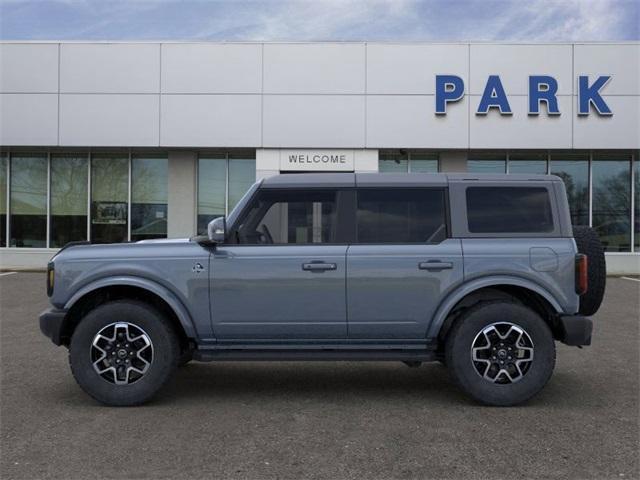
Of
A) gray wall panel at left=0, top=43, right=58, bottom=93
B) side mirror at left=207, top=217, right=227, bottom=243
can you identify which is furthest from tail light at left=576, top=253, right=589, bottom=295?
gray wall panel at left=0, top=43, right=58, bottom=93

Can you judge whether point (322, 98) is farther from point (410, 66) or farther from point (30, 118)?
point (30, 118)

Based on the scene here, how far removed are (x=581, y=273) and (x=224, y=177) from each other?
1381 centimetres

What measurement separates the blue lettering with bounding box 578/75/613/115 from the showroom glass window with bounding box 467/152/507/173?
2476 mm

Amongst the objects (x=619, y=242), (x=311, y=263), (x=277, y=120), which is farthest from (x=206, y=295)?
(x=619, y=242)

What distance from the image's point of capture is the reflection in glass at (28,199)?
17.8 m

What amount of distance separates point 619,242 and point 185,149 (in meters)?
13.4

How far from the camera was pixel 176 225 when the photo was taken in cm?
1727

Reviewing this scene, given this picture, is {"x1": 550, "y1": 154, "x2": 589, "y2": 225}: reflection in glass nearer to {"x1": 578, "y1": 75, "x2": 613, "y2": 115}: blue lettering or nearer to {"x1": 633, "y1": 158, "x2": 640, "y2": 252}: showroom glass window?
{"x1": 633, "y1": 158, "x2": 640, "y2": 252}: showroom glass window

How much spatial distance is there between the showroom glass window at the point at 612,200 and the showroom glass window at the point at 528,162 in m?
1.55

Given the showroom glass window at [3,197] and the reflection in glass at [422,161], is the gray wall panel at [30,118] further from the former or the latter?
the reflection in glass at [422,161]

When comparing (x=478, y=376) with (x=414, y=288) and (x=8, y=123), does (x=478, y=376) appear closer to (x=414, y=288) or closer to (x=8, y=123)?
(x=414, y=288)

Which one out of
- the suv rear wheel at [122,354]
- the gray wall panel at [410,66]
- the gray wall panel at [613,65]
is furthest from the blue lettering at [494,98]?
the suv rear wheel at [122,354]

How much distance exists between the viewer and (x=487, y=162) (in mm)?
17344

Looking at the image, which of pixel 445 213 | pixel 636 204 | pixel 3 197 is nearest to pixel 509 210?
pixel 445 213
